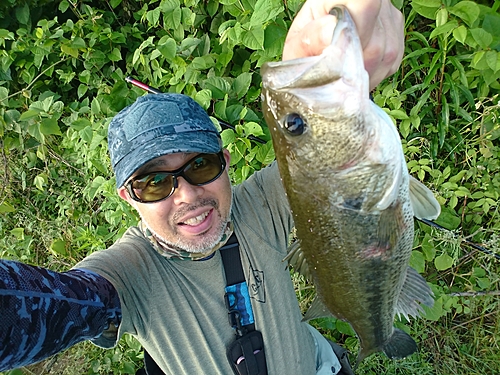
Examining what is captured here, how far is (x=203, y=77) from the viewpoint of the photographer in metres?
3.37

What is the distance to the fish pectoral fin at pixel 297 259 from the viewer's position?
1.71 meters

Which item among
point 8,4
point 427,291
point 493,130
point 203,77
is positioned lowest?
point 427,291

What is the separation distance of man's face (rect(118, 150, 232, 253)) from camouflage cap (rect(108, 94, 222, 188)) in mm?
74

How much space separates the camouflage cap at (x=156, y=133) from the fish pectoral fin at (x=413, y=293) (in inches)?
46.1

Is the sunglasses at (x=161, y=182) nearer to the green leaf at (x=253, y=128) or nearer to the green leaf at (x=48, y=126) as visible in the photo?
the green leaf at (x=253, y=128)

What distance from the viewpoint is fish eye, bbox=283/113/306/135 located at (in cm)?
137

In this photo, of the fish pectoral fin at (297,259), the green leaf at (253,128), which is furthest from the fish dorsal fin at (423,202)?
the green leaf at (253,128)

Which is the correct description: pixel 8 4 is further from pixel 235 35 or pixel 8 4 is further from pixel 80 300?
pixel 80 300

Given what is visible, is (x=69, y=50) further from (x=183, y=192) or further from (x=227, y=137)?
(x=183, y=192)

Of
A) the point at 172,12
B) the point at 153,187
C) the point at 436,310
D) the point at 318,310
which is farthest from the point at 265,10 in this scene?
the point at 436,310

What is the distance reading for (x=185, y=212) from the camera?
2.02 metres

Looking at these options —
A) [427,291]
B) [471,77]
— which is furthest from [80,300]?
[471,77]

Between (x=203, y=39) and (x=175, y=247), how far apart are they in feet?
7.40

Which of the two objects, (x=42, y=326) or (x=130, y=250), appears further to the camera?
(x=130, y=250)
